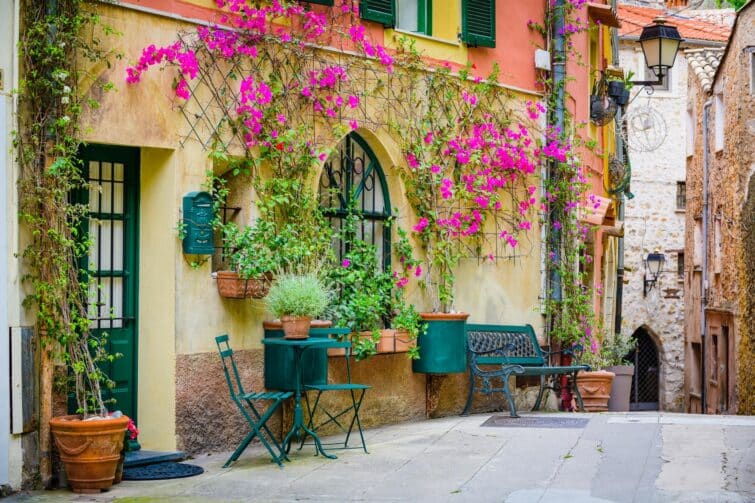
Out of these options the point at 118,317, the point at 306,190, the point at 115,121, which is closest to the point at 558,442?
the point at 306,190

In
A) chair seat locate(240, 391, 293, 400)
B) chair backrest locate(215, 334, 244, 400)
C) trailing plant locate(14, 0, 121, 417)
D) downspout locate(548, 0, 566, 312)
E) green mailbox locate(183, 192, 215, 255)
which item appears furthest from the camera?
downspout locate(548, 0, 566, 312)

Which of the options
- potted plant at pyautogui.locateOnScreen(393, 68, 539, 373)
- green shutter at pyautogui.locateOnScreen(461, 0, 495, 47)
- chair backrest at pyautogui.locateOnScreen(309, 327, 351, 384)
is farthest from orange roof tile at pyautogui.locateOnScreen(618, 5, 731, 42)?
chair backrest at pyautogui.locateOnScreen(309, 327, 351, 384)

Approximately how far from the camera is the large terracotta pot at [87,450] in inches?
315

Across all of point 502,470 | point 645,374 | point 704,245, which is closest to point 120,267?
point 502,470

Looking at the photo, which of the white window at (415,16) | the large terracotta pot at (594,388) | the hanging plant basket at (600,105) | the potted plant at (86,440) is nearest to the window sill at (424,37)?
the white window at (415,16)

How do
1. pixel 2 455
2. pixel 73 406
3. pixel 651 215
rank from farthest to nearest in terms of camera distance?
pixel 651 215
pixel 73 406
pixel 2 455

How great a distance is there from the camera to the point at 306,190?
1045 cm

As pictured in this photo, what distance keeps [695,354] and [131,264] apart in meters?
22.9

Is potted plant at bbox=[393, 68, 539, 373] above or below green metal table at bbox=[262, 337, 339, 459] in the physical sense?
above

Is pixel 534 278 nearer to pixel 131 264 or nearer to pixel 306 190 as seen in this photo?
pixel 306 190

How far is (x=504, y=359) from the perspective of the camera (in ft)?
41.1

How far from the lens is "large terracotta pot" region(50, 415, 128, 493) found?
315 inches

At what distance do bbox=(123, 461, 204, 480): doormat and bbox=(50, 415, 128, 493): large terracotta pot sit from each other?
51cm

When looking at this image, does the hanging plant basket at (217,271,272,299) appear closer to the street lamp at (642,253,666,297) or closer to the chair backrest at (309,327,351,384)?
the chair backrest at (309,327,351,384)
